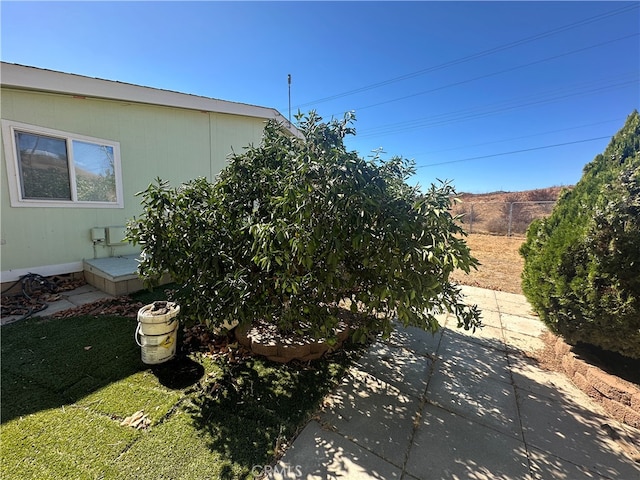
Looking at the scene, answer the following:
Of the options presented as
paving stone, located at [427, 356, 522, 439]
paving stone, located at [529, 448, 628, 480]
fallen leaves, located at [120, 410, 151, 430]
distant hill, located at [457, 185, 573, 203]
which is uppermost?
distant hill, located at [457, 185, 573, 203]

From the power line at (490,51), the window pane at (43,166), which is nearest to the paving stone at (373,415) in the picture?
the power line at (490,51)

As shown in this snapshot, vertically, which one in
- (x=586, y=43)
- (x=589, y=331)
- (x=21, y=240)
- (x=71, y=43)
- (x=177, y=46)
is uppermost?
(x=586, y=43)

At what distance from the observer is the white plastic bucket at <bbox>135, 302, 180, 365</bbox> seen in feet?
8.27

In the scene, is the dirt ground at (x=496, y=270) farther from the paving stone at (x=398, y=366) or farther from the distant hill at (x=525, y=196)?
the distant hill at (x=525, y=196)

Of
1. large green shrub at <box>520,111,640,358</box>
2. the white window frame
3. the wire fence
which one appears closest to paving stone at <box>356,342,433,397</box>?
large green shrub at <box>520,111,640,358</box>

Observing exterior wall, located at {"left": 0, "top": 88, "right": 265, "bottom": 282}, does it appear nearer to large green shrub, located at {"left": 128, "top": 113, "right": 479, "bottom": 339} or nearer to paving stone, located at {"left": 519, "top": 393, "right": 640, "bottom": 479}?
large green shrub, located at {"left": 128, "top": 113, "right": 479, "bottom": 339}

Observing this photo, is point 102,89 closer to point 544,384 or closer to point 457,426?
point 457,426

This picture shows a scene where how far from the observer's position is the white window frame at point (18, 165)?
158 inches

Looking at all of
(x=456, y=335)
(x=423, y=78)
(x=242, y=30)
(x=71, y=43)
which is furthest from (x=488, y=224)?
(x=71, y=43)

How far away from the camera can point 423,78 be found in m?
16.4

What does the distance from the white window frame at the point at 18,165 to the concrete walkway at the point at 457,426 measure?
5.67m

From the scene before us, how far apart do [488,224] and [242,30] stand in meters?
15.0

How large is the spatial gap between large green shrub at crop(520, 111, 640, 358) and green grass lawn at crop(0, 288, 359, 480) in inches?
89.8

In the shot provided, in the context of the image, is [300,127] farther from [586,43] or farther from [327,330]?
[586,43]
